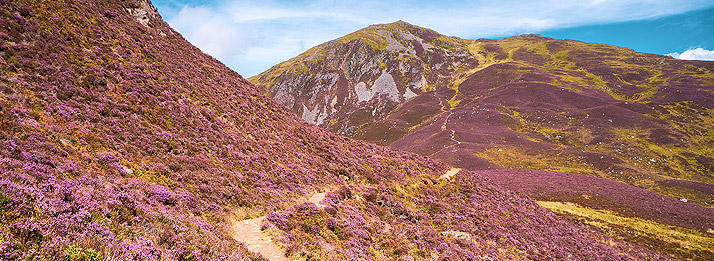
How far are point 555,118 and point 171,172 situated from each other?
119 metres

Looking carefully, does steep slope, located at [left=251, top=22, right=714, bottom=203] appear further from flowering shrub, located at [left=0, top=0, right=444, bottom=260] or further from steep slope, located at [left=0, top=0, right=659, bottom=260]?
flowering shrub, located at [left=0, top=0, right=444, bottom=260]

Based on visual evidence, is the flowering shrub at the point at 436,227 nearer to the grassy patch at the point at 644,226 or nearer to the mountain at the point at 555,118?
the grassy patch at the point at 644,226

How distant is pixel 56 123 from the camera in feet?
45.8

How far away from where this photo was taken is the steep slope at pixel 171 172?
28.1ft

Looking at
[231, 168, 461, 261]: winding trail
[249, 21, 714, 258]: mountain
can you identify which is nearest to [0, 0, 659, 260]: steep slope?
[231, 168, 461, 261]: winding trail

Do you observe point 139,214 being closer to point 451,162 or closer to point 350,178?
point 350,178

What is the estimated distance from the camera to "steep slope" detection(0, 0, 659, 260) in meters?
8.57

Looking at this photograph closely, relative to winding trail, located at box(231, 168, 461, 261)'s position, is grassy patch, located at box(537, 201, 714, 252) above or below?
below

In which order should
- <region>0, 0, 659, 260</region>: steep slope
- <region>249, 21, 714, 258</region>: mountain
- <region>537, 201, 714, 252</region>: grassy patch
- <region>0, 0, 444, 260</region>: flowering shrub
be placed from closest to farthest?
<region>0, 0, 444, 260</region>: flowering shrub
<region>0, 0, 659, 260</region>: steep slope
<region>537, 201, 714, 252</region>: grassy patch
<region>249, 21, 714, 258</region>: mountain

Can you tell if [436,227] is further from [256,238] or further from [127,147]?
[127,147]

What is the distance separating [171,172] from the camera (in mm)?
16141

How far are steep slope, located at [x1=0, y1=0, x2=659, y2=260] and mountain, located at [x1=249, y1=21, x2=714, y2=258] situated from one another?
27787 mm

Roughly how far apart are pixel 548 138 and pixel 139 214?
106 m

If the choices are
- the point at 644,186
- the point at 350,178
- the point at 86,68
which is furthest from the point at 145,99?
the point at 644,186
